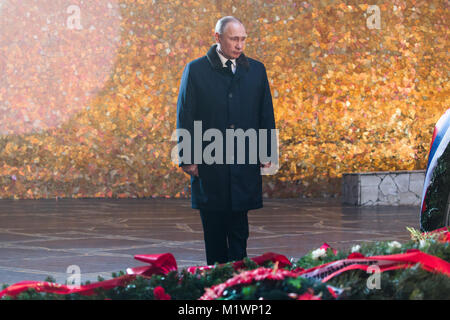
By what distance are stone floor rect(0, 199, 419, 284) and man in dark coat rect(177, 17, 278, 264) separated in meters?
0.68

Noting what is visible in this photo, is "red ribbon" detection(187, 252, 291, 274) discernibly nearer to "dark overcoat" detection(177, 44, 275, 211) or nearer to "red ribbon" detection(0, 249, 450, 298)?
"red ribbon" detection(0, 249, 450, 298)

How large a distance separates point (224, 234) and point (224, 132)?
491 millimetres

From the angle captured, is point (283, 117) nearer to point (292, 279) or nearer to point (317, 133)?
point (317, 133)

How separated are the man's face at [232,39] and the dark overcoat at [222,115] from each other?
84mm

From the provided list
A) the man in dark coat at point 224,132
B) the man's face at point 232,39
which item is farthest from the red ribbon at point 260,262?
the man's face at point 232,39

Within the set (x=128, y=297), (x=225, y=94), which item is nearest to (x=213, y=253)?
(x=225, y=94)

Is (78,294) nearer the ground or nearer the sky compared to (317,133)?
nearer the ground

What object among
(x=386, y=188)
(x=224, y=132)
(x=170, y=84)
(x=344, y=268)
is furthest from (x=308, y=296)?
(x=170, y=84)

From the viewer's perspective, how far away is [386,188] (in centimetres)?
824

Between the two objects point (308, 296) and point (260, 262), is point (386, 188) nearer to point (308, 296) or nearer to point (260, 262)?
point (260, 262)

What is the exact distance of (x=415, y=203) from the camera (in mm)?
8273

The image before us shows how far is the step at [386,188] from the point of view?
8156 mm

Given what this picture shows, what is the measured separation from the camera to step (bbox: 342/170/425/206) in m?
8.16

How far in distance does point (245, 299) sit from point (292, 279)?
0.10m
